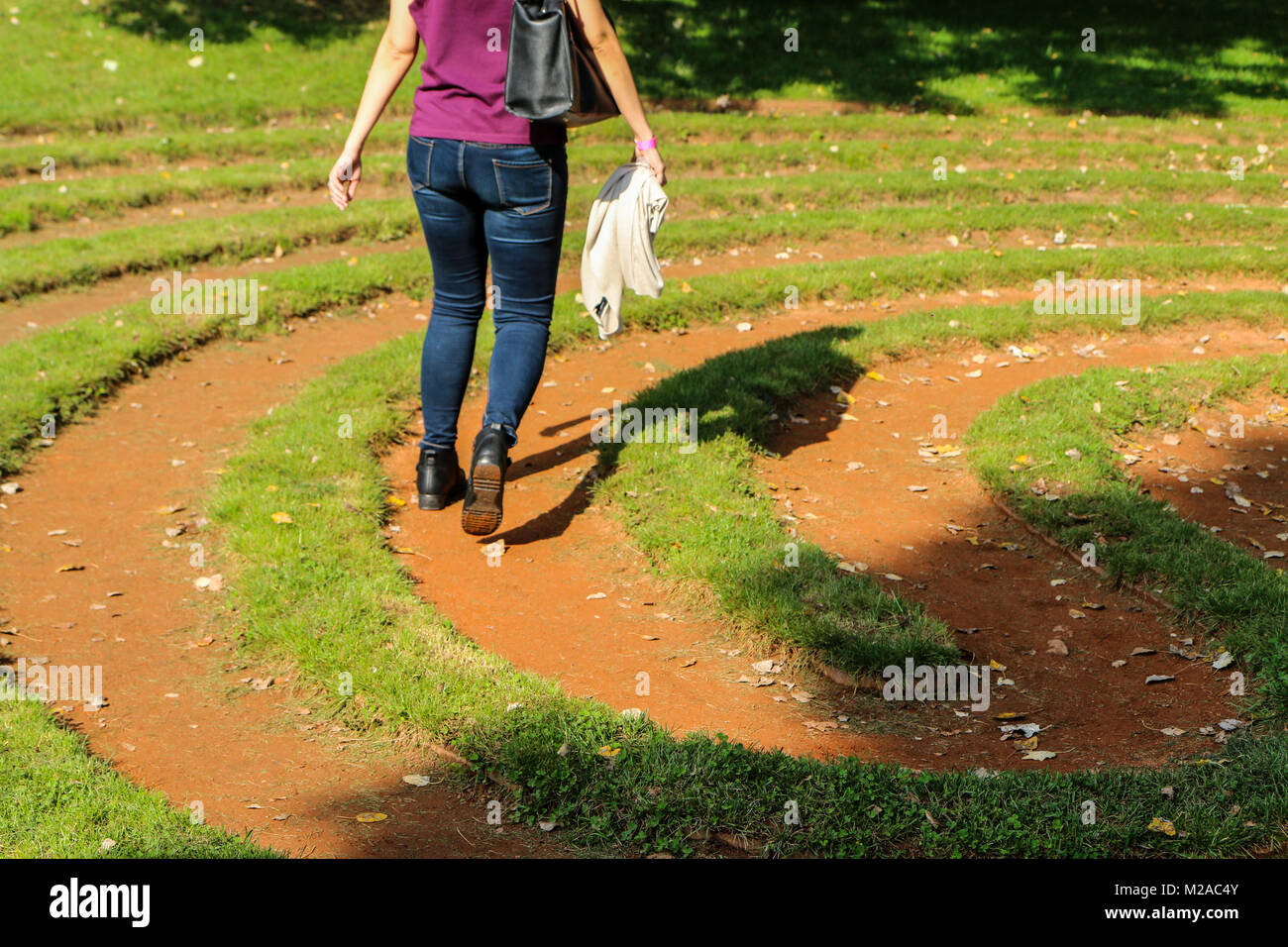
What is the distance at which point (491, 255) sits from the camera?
4.48 meters

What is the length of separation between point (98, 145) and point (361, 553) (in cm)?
880

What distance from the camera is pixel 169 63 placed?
47.5 ft

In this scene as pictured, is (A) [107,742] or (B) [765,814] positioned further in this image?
(A) [107,742]

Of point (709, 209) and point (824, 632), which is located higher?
point (709, 209)

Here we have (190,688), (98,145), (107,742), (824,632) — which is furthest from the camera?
(98,145)

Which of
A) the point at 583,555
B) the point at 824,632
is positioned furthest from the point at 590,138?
the point at 824,632

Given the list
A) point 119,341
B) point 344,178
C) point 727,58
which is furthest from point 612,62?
point 727,58

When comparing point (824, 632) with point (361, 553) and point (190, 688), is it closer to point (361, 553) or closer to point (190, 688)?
point (361, 553)

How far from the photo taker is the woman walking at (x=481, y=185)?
4.20 meters

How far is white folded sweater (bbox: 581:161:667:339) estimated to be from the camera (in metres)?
4.64

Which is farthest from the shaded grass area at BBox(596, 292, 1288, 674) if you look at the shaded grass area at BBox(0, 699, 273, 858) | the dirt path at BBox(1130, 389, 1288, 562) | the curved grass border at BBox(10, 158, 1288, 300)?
the curved grass border at BBox(10, 158, 1288, 300)

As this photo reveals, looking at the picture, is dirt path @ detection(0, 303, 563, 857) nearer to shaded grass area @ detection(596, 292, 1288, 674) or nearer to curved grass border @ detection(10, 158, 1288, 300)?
shaded grass area @ detection(596, 292, 1288, 674)

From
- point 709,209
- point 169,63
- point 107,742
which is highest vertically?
point 169,63

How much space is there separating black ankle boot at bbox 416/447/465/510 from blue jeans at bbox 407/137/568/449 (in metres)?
0.10
